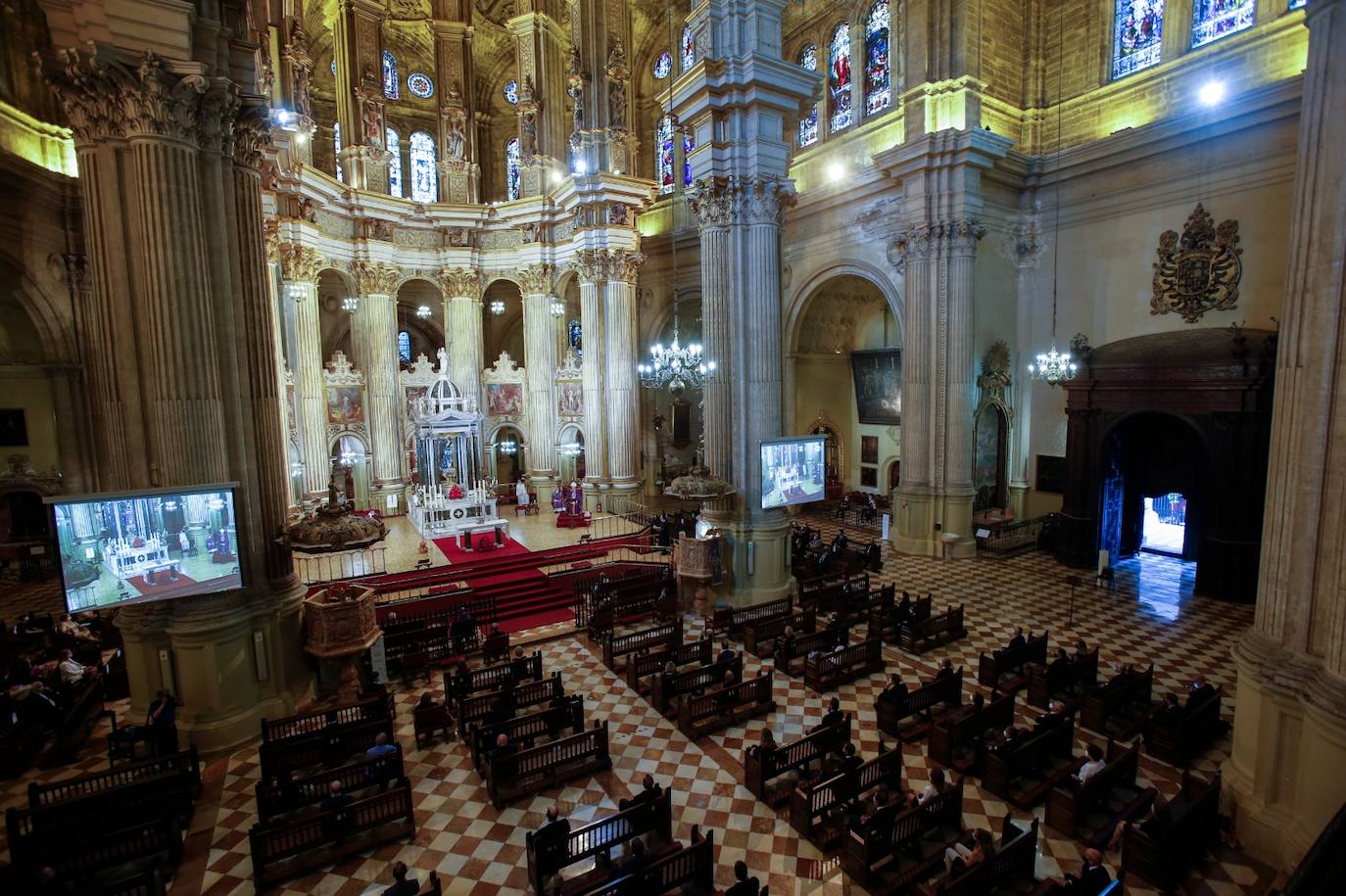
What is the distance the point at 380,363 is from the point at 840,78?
1901 cm

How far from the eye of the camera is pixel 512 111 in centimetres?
3086

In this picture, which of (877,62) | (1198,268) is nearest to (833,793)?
(1198,268)

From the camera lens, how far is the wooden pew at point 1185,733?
28.3 ft

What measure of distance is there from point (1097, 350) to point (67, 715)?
23082 millimetres

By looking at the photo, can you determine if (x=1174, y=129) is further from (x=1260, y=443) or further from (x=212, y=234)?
(x=212, y=234)

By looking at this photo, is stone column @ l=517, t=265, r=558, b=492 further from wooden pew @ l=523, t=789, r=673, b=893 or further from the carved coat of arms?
the carved coat of arms

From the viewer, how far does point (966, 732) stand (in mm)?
8812

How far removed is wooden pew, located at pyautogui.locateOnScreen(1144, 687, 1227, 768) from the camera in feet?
28.3

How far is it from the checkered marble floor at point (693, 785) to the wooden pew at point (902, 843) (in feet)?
1.02

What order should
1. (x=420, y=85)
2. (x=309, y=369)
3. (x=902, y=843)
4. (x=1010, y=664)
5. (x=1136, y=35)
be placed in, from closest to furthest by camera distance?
(x=902, y=843) < (x=1010, y=664) < (x=1136, y=35) < (x=309, y=369) < (x=420, y=85)

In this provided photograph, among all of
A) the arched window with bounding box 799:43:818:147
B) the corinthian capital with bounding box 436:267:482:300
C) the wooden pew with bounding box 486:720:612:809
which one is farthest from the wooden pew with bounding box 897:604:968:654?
the corinthian capital with bounding box 436:267:482:300

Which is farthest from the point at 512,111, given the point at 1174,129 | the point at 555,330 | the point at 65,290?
the point at 1174,129

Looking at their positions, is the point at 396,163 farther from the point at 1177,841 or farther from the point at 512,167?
the point at 1177,841

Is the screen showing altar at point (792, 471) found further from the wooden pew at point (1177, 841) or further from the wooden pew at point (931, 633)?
the wooden pew at point (1177, 841)
